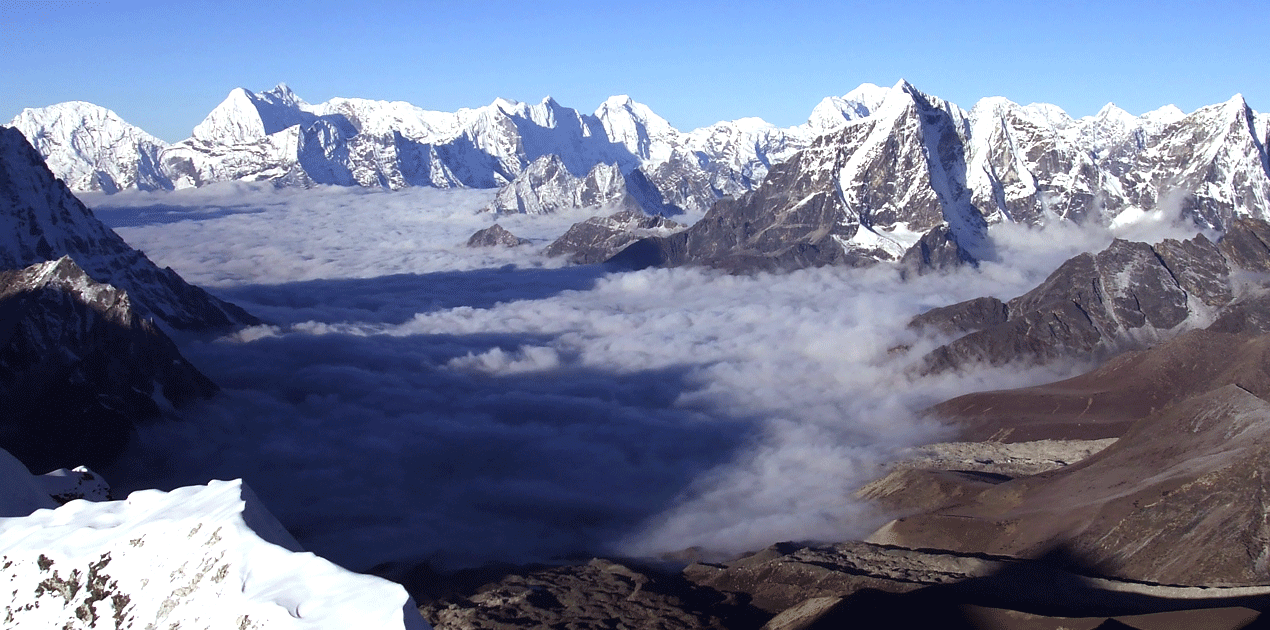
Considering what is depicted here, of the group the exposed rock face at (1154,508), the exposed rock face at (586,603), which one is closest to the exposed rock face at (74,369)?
the exposed rock face at (586,603)

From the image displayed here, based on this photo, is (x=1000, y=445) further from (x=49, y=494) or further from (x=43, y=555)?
(x=43, y=555)

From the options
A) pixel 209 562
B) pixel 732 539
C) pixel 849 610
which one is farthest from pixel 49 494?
pixel 732 539

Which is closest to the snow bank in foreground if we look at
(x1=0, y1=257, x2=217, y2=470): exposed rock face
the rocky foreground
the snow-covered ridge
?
the snow-covered ridge

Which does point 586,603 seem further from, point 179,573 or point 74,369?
point 74,369

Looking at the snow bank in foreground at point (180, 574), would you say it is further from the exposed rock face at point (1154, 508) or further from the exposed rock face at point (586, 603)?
the exposed rock face at point (1154, 508)

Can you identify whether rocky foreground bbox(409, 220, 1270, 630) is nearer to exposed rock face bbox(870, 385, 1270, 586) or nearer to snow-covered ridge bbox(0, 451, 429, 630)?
exposed rock face bbox(870, 385, 1270, 586)
